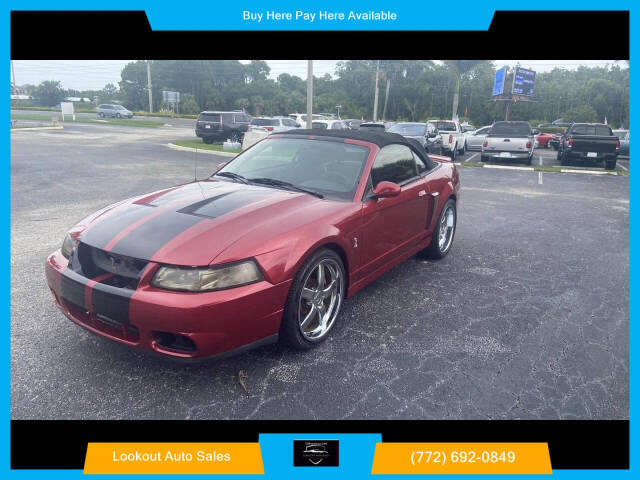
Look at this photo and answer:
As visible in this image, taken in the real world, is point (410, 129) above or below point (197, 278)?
above

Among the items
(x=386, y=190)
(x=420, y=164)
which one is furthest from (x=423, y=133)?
(x=386, y=190)

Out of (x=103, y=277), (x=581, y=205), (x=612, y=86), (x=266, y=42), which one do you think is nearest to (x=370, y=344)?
(x=103, y=277)

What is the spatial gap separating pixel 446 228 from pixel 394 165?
158 cm

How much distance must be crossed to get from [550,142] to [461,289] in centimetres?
2702

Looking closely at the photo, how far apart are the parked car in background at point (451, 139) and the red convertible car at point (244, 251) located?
14.6 meters

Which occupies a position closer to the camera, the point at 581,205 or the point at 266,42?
the point at 266,42

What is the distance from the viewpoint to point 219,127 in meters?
22.5

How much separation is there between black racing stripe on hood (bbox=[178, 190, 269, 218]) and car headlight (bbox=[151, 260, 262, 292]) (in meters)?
0.55

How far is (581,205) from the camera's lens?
30.5 ft

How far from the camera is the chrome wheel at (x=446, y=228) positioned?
219 inches

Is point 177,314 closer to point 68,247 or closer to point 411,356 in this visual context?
point 68,247

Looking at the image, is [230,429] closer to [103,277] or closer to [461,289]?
[103,277]

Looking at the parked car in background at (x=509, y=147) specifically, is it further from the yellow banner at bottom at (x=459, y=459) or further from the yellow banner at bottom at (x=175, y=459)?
the yellow banner at bottom at (x=175, y=459)

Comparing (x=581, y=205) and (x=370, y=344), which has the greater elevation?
(x=581, y=205)
